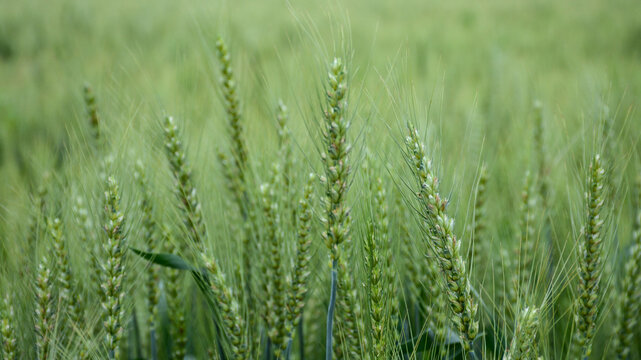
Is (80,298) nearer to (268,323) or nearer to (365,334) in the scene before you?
(268,323)

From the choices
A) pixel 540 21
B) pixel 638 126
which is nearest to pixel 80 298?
pixel 638 126

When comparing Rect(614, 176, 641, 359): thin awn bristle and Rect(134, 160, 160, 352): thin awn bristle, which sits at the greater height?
Rect(134, 160, 160, 352): thin awn bristle

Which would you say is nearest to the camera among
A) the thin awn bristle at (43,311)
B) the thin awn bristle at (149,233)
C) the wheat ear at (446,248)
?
the wheat ear at (446,248)

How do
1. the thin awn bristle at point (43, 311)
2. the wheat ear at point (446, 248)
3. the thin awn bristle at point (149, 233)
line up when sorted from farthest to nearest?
the thin awn bristle at point (149, 233) → the thin awn bristle at point (43, 311) → the wheat ear at point (446, 248)

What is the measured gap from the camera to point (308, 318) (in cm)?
103

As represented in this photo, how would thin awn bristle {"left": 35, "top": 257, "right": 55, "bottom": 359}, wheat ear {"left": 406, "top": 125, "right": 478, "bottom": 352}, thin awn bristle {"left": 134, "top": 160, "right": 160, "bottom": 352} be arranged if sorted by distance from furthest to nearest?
thin awn bristle {"left": 134, "top": 160, "right": 160, "bottom": 352}, thin awn bristle {"left": 35, "top": 257, "right": 55, "bottom": 359}, wheat ear {"left": 406, "top": 125, "right": 478, "bottom": 352}

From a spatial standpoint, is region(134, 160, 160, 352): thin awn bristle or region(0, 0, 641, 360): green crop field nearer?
region(0, 0, 641, 360): green crop field

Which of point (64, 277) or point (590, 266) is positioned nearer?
point (590, 266)

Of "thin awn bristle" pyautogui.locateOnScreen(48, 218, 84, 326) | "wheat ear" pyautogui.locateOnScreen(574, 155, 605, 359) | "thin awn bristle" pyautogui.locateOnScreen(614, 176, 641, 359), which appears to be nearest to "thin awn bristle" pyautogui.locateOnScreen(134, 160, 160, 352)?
"thin awn bristle" pyautogui.locateOnScreen(48, 218, 84, 326)

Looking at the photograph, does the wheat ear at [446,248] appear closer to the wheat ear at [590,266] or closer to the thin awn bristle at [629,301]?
the wheat ear at [590,266]

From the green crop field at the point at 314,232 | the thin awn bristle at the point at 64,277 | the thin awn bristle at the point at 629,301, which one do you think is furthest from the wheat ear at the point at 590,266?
the thin awn bristle at the point at 64,277

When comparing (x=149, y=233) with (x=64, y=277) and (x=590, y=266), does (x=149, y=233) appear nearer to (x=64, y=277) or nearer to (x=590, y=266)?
(x=64, y=277)

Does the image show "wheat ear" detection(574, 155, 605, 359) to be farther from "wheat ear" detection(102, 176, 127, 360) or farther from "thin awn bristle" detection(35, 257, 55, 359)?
"thin awn bristle" detection(35, 257, 55, 359)

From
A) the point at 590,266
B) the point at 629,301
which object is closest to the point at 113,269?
the point at 590,266
